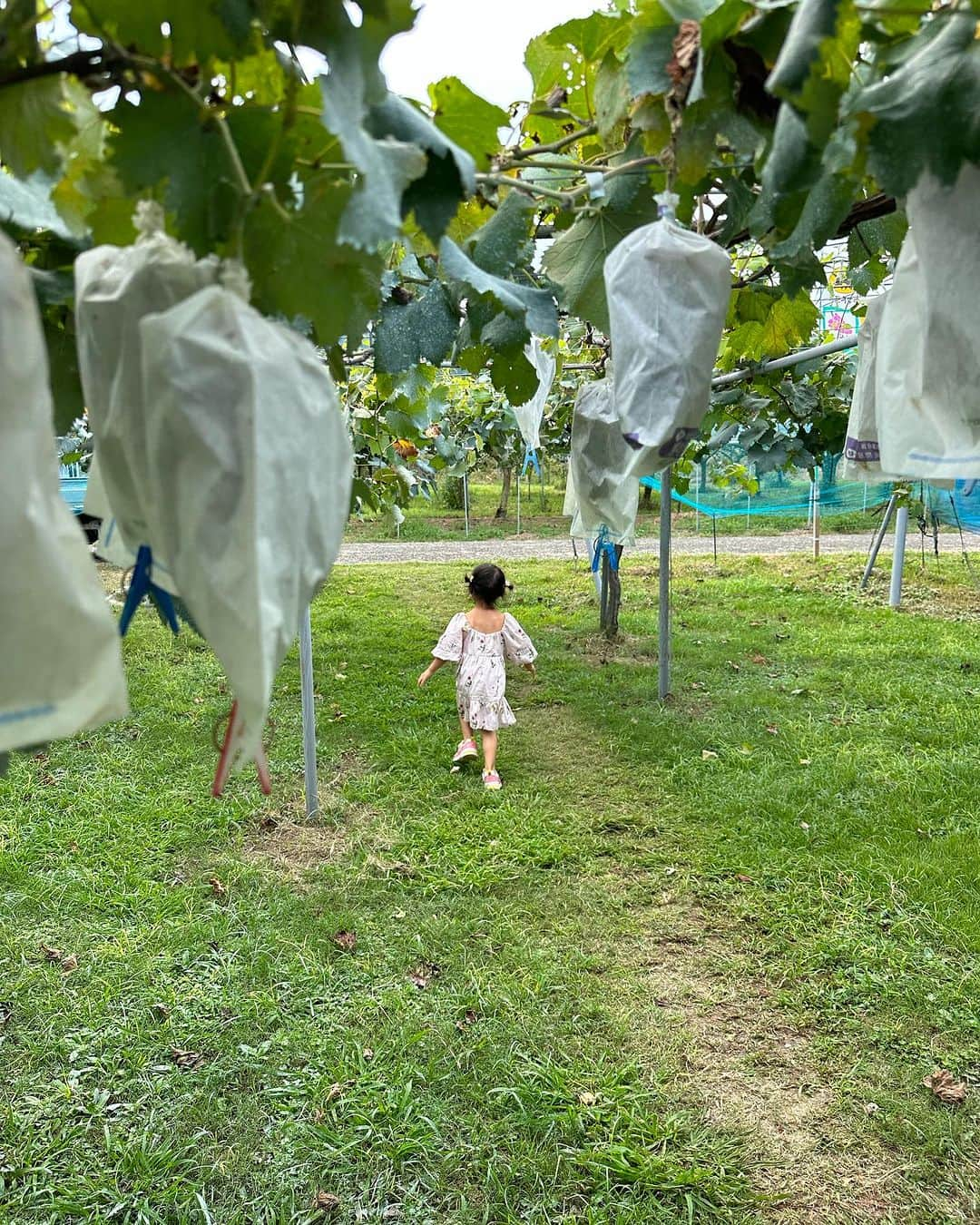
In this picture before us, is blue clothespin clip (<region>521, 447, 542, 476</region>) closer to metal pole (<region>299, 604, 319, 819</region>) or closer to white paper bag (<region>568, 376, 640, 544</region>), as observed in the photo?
white paper bag (<region>568, 376, 640, 544</region>)

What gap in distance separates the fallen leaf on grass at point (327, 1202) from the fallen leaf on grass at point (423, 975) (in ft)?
2.57

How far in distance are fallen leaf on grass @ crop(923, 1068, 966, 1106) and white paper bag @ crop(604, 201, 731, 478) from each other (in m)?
2.19

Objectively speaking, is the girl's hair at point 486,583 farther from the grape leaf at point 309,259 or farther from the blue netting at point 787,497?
the blue netting at point 787,497

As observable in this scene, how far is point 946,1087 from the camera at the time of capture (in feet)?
8.04

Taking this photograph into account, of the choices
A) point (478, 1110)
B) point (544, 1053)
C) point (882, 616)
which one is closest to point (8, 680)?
point (478, 1110)

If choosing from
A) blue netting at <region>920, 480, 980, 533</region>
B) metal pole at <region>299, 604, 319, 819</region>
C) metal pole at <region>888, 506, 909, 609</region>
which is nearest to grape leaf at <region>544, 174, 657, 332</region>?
metal pole at <region>299, 604, 319, 819</region>

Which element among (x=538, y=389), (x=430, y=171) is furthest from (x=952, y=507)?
(x=430, y=171)

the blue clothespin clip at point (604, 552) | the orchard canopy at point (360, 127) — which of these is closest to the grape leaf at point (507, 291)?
the orchard canopy at point (360, 127)

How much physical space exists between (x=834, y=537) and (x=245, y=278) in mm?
14134

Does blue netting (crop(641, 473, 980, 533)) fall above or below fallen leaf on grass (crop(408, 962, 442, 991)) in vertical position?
above

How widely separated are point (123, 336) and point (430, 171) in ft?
0.86

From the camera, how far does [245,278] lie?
22.2 inches

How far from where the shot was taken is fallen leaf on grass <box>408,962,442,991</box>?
2.92 meters

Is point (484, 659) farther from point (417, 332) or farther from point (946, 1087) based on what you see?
point (417, 332)
